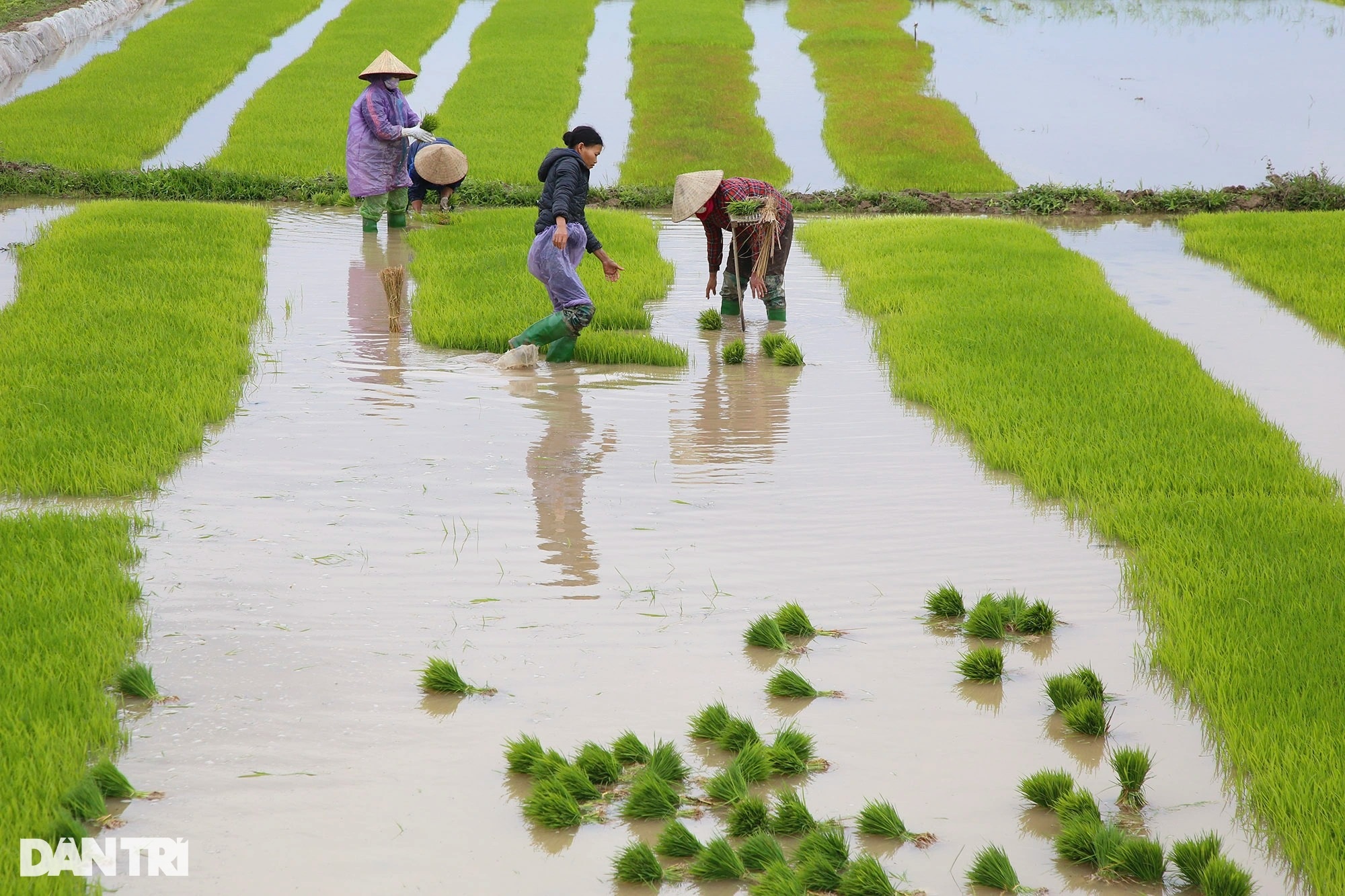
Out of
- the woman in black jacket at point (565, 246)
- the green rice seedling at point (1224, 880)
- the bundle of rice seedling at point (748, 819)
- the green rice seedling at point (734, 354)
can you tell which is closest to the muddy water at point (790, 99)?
the green rice seedling at point (734, 354)

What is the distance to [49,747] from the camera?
320 centimetres

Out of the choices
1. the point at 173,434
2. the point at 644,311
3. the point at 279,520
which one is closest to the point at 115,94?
the point at 644,311

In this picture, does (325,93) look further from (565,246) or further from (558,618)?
(558,618)

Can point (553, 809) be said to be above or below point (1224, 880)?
below

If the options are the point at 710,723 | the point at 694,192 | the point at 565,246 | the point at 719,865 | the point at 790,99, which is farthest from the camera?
the point at 790,99

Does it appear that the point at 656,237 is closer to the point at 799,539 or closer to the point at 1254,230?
the point at 1254,230

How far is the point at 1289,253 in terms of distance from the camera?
1028 cm

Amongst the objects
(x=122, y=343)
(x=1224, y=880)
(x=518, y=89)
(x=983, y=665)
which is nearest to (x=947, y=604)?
(x=983, y=665)

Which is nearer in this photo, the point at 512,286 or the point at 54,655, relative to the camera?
the point at 54,655

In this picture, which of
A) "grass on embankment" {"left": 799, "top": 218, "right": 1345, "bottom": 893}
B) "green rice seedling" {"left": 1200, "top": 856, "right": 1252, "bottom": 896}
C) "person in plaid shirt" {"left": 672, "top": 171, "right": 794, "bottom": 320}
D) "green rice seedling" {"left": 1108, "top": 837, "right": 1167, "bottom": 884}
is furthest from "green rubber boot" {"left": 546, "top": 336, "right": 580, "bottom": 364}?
"green rice seedling" {"left": 1200, "top": 856, "right": 1252, "bottom": 896}

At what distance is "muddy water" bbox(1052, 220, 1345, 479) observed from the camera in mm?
6664

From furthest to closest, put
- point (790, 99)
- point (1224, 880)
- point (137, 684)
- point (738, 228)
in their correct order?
point (790, 99) < point (738, 228) < point (137, 684) < point (1224, 880)

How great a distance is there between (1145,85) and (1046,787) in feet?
59.8

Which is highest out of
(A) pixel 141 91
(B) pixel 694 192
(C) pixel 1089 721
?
(B) pixel 694 192
